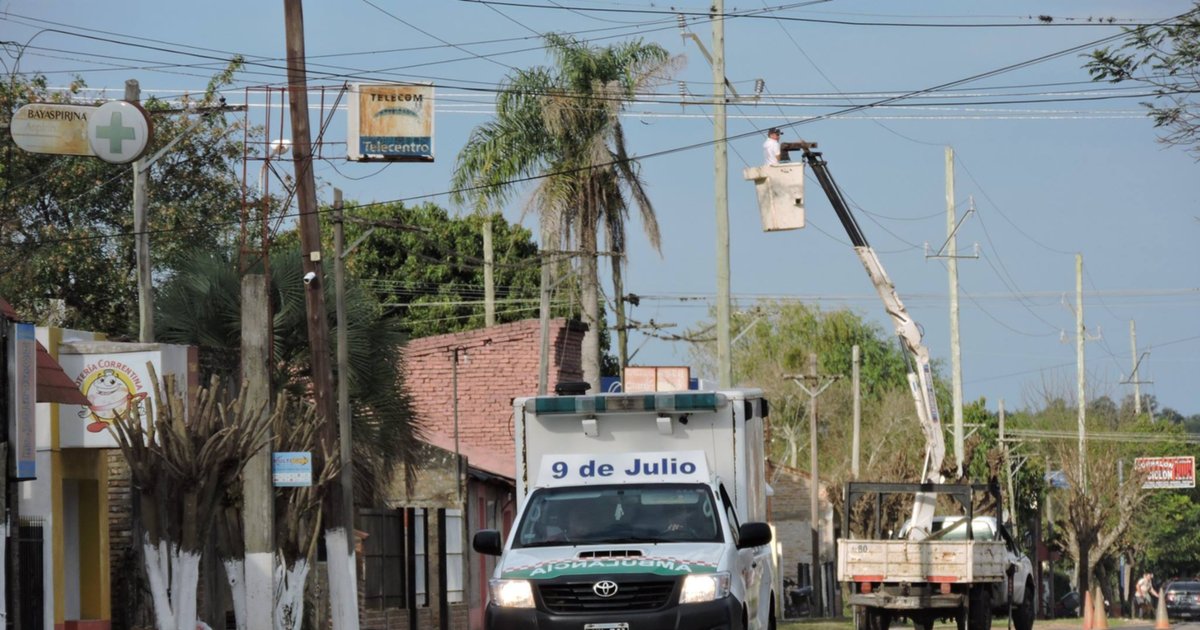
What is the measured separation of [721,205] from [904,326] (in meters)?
5.18

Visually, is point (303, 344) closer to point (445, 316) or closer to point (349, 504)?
point (349, 504)

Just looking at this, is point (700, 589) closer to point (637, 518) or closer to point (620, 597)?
point (620, 597)

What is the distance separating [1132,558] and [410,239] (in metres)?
37.2

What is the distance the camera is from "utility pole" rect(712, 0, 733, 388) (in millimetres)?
28734

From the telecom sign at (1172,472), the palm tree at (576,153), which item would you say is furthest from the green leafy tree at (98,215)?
the telecom sign at (1172,472)

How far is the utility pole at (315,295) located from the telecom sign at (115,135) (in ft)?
7.13

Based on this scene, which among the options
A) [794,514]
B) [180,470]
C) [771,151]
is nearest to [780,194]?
[771,151]

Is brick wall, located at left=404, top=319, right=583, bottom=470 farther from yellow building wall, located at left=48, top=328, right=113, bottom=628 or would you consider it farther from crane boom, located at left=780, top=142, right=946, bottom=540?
yellow building wall, located at left=48, top=328, right=113, bottom=628

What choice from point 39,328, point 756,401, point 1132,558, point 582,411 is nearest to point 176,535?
point 39,328

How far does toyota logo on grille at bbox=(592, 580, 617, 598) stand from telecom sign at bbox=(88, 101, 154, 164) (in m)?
12.5

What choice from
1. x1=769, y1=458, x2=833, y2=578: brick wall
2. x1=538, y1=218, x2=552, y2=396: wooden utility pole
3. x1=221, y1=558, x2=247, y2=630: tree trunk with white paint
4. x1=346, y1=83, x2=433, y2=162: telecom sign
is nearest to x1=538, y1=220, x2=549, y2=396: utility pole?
x1=538, y1=218, x2=552, y2=396: wooden utility pole

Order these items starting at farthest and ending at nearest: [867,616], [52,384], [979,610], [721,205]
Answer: [721,205] < [867,616] < [979,610] < [52,384]

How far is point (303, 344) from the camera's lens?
84.7ft

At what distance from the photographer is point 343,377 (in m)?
24.8
